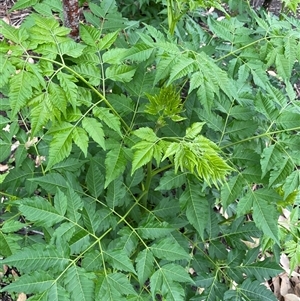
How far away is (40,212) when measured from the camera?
58.1 inches

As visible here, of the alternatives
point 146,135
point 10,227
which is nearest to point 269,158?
point 146,135

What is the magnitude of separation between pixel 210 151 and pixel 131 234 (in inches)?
20.2

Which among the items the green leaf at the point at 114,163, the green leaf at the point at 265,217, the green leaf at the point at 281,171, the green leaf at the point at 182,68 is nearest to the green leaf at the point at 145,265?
the green leaf at the point at 114,163

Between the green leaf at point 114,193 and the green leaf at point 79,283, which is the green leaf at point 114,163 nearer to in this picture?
the green leaf at point 114,193

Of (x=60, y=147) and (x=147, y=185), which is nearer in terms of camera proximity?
(x=60, y=147)

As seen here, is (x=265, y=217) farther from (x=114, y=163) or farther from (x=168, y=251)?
(x=114, y=163)

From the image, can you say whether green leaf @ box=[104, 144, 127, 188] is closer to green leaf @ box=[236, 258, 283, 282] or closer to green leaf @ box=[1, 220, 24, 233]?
green leaf @ box=[1, 220, 24, 233]

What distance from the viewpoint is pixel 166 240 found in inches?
60.7

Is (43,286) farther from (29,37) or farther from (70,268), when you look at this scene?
(29,37)

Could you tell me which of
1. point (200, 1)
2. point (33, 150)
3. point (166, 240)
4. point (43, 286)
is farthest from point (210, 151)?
point (33, 150)

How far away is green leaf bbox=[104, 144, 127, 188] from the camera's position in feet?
4.89

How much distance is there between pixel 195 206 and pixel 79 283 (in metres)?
0.52

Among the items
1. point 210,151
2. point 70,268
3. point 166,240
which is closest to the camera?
point 210,151

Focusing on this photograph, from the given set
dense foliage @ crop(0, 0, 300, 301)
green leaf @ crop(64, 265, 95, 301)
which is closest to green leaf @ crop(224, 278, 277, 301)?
dense foliage @ crop(0, 0, 300, 301)
